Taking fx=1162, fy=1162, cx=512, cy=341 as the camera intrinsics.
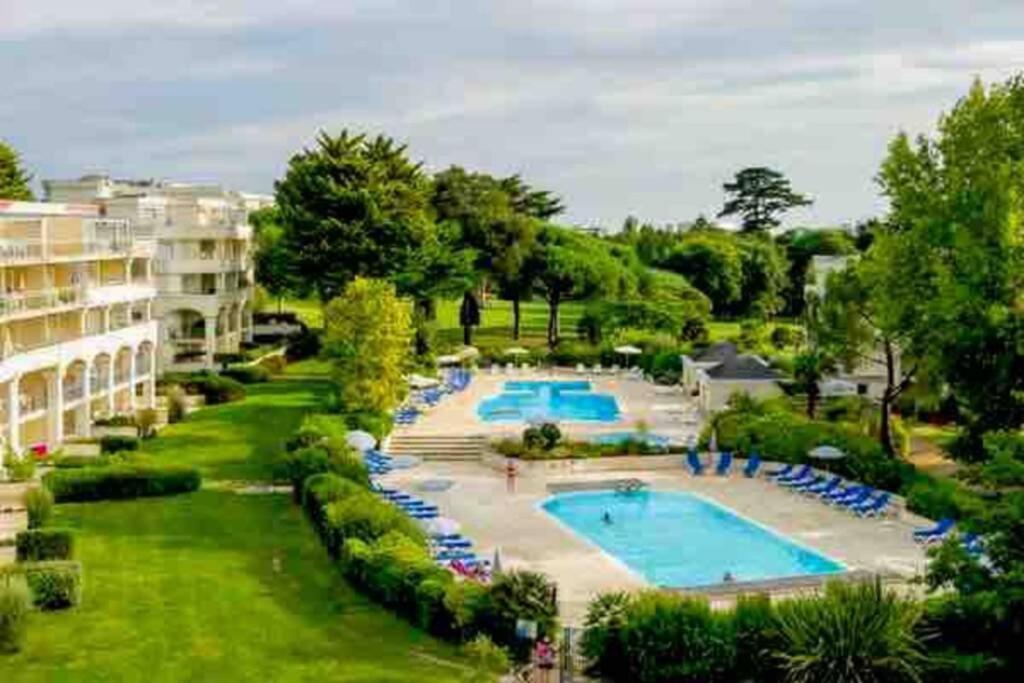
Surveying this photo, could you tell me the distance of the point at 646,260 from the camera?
107 m

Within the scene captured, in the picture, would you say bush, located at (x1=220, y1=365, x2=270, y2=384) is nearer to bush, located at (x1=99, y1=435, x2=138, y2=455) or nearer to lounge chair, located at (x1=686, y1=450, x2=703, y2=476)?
bush, located at (x1=99, y1=435, x2=138, y2=455)

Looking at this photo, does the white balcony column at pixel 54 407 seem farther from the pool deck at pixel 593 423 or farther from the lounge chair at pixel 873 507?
the lounge chair at pixel 873 507

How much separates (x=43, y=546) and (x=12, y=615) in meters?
4.96

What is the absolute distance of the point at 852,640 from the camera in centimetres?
1727

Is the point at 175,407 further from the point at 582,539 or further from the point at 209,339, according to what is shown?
the point at 582,539

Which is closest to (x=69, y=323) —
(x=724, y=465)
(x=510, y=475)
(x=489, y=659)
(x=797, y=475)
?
(x=510, y=475)

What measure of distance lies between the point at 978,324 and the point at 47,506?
22740mm

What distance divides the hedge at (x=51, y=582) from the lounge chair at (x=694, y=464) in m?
21.2

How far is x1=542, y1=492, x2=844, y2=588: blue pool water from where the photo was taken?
27.4 meters

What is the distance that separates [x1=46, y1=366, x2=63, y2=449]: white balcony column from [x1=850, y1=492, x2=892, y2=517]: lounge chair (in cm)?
2638

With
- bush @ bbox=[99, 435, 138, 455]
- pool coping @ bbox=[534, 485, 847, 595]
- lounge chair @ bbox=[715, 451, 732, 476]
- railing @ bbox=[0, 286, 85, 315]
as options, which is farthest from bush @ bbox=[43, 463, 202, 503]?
lounge chair @ bbox=[715, 451, 732, 476]

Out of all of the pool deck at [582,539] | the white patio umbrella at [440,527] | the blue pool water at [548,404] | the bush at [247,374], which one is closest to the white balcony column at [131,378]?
the bush at [247,374]

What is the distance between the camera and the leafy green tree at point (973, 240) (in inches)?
1075

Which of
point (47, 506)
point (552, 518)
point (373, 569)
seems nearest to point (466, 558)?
point (373, 569)
